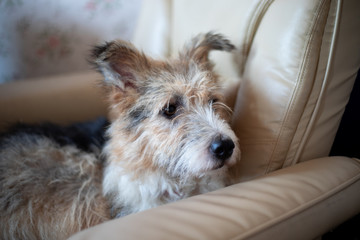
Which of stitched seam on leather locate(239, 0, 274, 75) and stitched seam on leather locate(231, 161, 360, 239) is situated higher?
stitched seam on leather locate(239, 0, 274, 75)

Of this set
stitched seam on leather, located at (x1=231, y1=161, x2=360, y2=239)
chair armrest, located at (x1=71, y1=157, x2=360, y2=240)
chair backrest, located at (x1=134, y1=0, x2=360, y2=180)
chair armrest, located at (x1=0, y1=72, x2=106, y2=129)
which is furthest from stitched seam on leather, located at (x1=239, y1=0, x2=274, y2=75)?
chair armrest, located at (x1=0, y1=72, x2=106, y2=129)

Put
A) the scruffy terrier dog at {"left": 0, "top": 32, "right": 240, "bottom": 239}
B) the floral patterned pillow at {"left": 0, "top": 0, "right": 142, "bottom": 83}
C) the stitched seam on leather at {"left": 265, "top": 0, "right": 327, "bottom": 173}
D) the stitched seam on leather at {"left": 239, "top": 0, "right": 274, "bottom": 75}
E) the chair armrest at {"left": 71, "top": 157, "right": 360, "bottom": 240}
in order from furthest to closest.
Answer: the floral patterned pillow at {"left": 0, "top": 0, "right": 142, "bottom": 83} → the stitched seam on leather at {"left": 239, "top": 0, "right": 274, "bottom": 75} → the scruffy terrier dog at {"left": 0, "top": 32, "right": 240, "bottom": 239} → the stitched seam on leather at {"left": 265, "top": 0, "right": 327, "bottom": 173} → the chair armrest at {"left": 71, "top": 157, "right": 360, "bottom": 240}

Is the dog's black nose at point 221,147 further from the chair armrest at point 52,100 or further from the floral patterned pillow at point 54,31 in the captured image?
the floral patterned pillow at point 54,31

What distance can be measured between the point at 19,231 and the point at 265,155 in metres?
1.19

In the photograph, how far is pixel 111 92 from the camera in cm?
132

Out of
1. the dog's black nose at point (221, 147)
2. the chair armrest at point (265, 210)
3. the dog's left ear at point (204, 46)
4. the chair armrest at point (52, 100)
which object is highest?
the dog's left ear at point (204, 46)

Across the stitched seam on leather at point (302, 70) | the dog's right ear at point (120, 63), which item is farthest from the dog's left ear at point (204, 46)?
the stitched seam on leather at point (302, 70)

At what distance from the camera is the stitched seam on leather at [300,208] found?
83 centimetres

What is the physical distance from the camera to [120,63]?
4.18ft

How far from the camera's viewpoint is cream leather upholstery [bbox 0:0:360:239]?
33.3 inches

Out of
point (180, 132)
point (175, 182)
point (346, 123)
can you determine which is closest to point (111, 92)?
point (180, 132)

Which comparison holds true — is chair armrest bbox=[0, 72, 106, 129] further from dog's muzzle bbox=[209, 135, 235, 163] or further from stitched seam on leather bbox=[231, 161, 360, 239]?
stitched seam on leather bbox=[231, 161, 360, 239]

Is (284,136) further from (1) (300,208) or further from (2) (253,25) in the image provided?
(2) (253,25)

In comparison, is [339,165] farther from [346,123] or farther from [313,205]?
[346,123]
